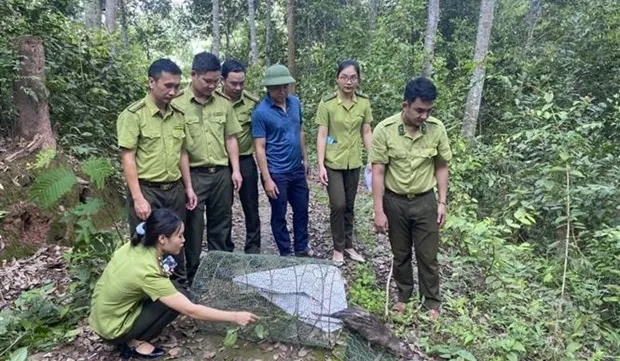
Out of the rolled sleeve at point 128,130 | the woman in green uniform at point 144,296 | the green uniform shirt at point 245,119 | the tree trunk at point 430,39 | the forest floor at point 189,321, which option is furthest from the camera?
the tree trunk at point 430,39

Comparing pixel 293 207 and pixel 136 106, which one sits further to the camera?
pixel 293 207

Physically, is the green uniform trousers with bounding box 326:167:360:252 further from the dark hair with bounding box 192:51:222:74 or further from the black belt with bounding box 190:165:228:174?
the dark hair with bounding box 192:51:222:74

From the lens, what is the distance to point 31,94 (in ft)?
17.7

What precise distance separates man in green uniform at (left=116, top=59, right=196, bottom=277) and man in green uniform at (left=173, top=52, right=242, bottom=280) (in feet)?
0.60

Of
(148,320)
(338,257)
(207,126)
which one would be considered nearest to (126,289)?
(148,320)

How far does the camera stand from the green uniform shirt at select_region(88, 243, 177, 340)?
9.99ft

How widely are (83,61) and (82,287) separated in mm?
4341

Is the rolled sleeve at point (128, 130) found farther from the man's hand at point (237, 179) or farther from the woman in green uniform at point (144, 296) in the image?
the man's hand at point (237, 179)

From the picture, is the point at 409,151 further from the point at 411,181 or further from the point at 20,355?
the point at 20,355

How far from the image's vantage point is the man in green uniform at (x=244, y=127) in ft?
14.3

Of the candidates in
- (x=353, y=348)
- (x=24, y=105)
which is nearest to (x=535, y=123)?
(x=353, y=348)

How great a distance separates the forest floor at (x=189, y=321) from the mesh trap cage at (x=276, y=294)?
0.09m

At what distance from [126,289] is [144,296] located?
155 mm

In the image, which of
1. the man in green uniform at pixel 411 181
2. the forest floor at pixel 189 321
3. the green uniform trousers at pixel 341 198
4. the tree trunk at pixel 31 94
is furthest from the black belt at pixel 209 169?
the tree trunk at pixel 31 94
